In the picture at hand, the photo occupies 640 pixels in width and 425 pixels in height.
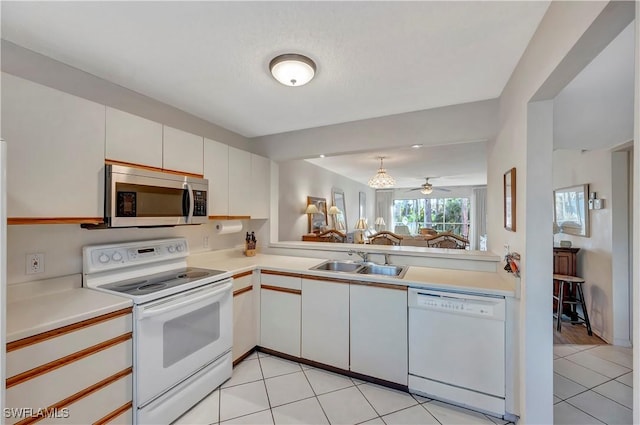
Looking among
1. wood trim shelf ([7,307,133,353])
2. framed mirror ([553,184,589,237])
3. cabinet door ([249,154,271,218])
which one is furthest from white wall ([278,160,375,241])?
framed mirror ([553,184,589,237])

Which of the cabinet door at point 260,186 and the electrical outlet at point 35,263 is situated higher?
the cabinet door at point 260,186

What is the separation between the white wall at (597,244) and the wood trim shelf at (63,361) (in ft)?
14.0

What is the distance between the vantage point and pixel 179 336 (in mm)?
1717

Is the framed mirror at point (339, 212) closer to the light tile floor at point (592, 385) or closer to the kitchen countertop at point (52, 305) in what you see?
the light tile floor at point (592, 385)

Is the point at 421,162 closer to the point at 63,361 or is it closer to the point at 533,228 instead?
the point at 533,228

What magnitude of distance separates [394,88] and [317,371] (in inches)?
91.6

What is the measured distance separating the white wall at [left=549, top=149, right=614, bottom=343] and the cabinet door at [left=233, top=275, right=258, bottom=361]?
3.58 m

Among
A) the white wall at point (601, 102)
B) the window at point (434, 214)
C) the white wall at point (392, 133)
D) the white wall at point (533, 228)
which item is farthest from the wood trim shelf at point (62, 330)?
the window at point (434, 214)

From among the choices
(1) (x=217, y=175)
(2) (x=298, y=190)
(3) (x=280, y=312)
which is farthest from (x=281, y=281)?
(2) (x=298, y=190)

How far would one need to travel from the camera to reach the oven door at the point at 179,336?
151 centimetres

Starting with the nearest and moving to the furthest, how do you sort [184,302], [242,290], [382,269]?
[184,302] → [242,290] → [382,269]

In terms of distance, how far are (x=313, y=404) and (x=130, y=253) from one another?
1668 millimetres

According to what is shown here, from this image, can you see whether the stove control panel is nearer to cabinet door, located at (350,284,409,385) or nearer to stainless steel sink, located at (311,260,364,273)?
stainless steel sink, located at (311,260,364,273)

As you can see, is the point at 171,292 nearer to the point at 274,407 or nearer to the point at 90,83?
the point at 274,407
